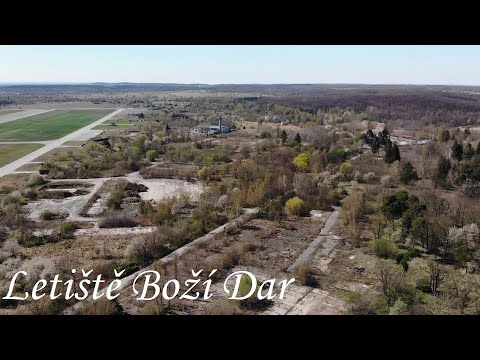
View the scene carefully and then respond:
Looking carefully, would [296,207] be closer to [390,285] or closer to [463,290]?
[390,285]

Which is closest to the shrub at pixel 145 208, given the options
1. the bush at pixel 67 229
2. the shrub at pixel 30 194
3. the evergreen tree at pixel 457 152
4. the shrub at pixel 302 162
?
the bush at pixel 67 229

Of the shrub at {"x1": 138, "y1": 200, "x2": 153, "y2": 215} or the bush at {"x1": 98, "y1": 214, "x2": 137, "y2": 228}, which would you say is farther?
the shrub at {"x1": 138, "y1": 200, "x2": 153, "y2": 215}

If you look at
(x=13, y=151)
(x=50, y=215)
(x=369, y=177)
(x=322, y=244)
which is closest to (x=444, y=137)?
(x=369, y=177)

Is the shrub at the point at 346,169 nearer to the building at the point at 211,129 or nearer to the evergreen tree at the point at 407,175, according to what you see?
the evergreen tree at the point at 407,175

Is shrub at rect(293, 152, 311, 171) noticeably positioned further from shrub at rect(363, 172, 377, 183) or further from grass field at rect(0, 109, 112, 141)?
grass field at rect(0, 109, 112, 141)

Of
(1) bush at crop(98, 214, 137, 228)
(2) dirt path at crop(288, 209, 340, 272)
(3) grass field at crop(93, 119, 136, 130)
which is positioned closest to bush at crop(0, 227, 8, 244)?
(1) bush at crop(98, 214, 137, 228)
